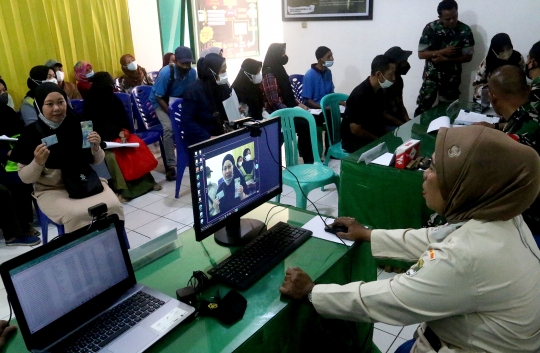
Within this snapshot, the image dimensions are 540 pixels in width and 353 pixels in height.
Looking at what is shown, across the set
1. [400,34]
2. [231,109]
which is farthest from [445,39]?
[231,109]

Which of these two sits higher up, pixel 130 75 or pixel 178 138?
pixel 130 75

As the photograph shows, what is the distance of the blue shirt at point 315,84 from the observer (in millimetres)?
4551

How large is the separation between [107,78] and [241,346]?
10.7ft

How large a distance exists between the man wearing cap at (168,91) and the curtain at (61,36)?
1154 mm

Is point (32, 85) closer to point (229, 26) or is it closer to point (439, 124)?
point (439, 124)

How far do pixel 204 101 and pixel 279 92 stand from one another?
1.39m

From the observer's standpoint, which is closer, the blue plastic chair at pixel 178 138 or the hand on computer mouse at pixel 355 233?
the hand on computer mouse at pixel 355 233

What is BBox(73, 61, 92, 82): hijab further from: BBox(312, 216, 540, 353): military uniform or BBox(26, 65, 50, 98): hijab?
BBox(312, 216, 540, 353): military uniform

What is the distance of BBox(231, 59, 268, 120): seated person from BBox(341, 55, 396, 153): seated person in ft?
3.30

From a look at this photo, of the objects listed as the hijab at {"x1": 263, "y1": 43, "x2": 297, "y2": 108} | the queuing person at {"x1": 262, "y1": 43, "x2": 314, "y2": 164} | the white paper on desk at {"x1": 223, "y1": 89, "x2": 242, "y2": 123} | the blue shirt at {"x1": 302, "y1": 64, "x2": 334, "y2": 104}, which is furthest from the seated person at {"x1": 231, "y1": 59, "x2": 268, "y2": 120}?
the blue shirt at {"x1": 302, "y1": 64, "x2": 334, "y2": 104}

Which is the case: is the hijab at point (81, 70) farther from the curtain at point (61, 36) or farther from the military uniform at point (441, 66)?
the military uniform at point (441, 66)

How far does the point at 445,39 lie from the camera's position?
4500mm

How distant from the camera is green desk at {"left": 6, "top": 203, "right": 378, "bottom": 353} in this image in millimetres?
1066

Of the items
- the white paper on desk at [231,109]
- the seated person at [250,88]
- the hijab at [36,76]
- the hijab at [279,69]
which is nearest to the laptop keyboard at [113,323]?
the white paper on desk at [231,109]
